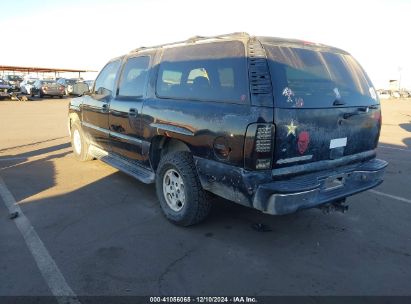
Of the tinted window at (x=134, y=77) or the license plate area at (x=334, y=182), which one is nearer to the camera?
the license plate area at (x=334, y=182)

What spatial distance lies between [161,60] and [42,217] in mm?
2347

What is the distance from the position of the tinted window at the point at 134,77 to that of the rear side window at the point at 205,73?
39 cm

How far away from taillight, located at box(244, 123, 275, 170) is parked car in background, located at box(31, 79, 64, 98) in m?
30.4

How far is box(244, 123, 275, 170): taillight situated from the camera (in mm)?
3217

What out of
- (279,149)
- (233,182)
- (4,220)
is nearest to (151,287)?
(233,182)

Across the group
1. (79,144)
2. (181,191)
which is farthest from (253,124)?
(79,144)

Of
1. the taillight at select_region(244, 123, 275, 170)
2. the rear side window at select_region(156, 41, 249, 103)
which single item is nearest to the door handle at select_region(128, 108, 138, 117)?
the rear side window at select_region(156, 41, 249, 103)

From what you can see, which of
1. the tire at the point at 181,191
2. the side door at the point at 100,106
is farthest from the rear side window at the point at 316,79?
the side door at the point at 100,106

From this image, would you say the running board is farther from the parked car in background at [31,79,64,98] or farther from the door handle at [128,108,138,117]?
the parked car in background at [31,79,64,98]

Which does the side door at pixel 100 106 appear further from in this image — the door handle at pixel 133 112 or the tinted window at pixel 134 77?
the door handle at pixel 133 112

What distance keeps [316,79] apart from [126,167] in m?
2.84

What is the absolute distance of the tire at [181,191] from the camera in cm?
398

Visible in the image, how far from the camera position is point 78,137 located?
7301mm

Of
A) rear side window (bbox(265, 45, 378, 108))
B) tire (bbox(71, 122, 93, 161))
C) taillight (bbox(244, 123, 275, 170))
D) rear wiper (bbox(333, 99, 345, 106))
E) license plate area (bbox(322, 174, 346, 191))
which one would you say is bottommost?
tire (bbox(71, 122, 93, 161))
